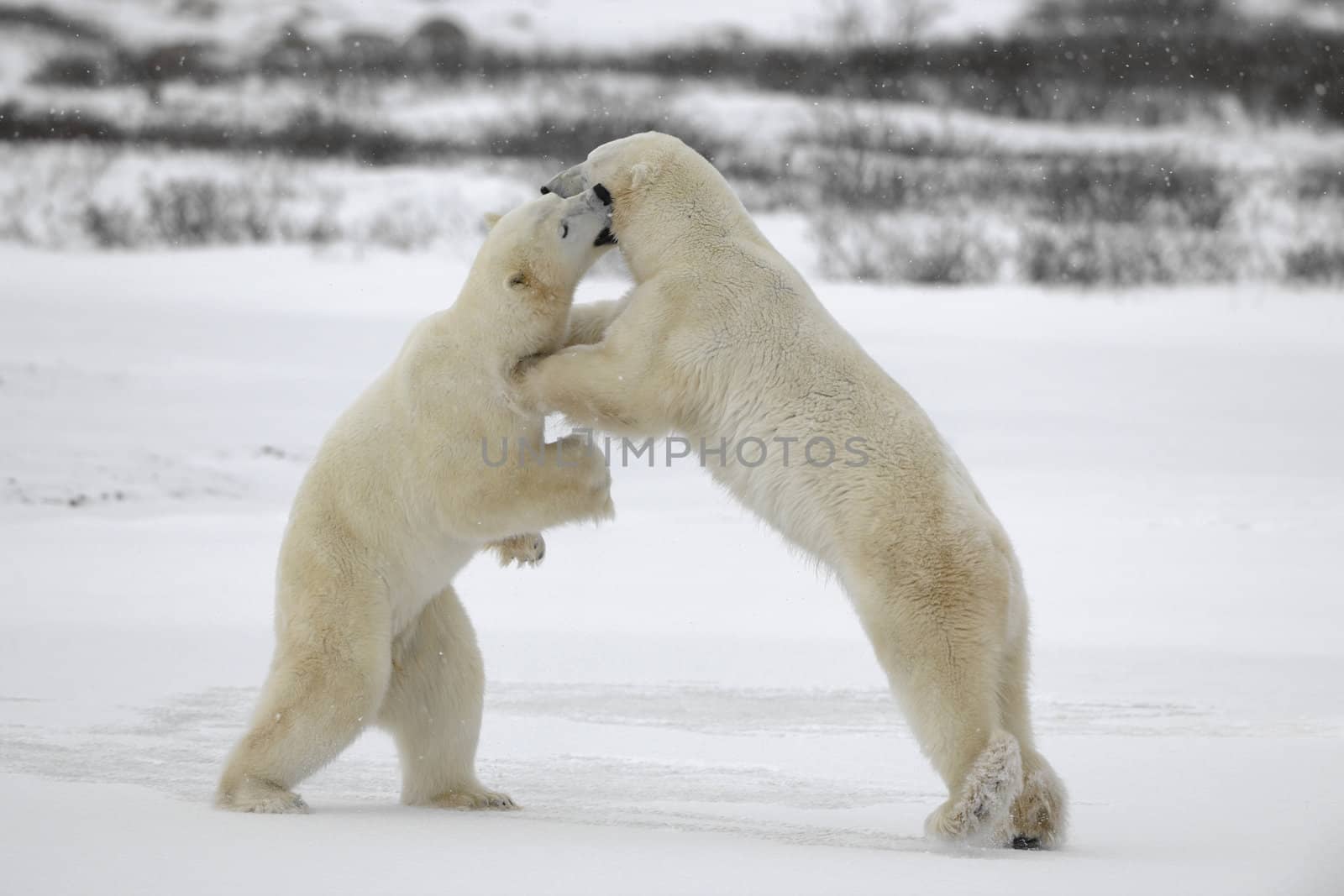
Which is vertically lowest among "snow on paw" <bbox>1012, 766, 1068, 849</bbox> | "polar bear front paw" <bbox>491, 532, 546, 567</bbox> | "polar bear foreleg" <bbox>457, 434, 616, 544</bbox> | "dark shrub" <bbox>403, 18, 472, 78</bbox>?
"snow on paw" <bbox>1012, 766, 1068, 849</bbox>

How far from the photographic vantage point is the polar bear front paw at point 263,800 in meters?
3.14

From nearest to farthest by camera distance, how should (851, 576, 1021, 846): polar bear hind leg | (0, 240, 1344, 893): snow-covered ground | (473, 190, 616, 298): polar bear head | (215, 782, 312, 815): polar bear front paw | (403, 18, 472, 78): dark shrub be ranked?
1. (0, 240, 1344, 893): snow-covered ground
2. (851, 576, 1021, 846): polar bear hind leg
3. (215, 782, 312, 815): polar bear front paw
4. (473, 190, 616, 298): polar bear head
5. (403, 18, 472, 78): dark shrub

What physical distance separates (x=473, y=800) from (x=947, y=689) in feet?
3.86

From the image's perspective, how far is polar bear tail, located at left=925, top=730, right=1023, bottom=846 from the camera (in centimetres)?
286

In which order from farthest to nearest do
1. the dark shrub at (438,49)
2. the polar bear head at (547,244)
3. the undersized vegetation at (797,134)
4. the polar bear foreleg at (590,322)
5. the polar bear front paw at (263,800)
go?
the dark shrub at (438,49) → the undersized vegetation at (797,134) → the polar bear foreleg at (590,322) → the polar bear head at (547,244) → the polar bear front paw at (263,800)

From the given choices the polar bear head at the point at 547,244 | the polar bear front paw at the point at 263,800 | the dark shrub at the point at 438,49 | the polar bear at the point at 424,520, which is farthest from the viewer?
the dark shrub at the point at 438,49

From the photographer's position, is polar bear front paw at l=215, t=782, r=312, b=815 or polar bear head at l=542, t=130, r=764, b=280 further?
polar bear head at l=542, t=130, r=764, b=280

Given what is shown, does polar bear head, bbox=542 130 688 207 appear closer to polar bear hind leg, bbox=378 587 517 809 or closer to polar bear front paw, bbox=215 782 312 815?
polar bear hind leg, bbox=378 587 517 809

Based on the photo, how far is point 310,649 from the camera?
326 centimetres

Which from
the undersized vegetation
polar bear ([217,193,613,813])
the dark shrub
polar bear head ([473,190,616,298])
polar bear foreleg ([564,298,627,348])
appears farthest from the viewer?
the dark shrub

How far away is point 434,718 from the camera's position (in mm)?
3537

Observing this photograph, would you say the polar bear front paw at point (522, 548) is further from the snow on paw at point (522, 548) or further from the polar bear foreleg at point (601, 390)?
the polar bear foreleg at point (601, 390)

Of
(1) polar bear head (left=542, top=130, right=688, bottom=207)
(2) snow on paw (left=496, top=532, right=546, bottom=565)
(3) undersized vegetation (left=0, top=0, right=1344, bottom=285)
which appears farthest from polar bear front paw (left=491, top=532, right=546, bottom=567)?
(3) undersized vegetation (left=0, top=0, right=1344, bottom=285)

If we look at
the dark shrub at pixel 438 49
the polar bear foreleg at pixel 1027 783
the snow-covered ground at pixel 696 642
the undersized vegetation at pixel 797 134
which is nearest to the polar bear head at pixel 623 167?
the snow-covered ground at pixel 696 642
